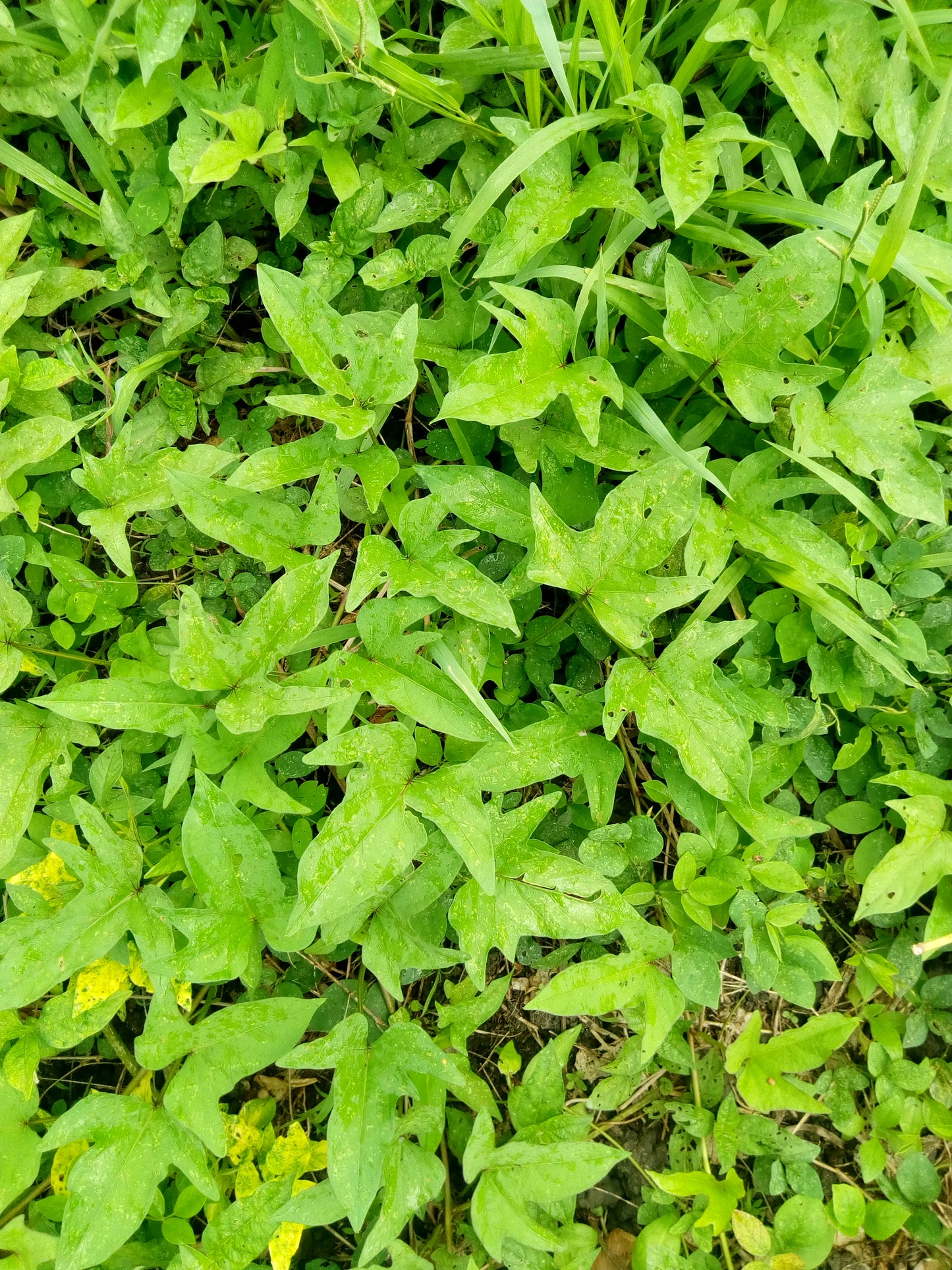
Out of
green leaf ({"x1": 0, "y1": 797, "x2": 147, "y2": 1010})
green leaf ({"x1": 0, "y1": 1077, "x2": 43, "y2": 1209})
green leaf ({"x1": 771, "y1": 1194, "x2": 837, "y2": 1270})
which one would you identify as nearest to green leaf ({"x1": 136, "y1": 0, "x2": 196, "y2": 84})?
green leaf ({"x1": 0, "y1": 797, "x2": 147, "y2": 1010})

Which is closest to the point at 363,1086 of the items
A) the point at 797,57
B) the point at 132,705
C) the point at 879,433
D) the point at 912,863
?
the point at 132,705

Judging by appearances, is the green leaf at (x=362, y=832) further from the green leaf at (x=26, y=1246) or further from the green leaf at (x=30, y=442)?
the green leaf at (x=26, y=1246)

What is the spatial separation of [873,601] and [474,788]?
37.1 inches

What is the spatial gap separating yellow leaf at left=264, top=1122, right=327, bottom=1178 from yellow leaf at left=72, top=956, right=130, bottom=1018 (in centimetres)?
50

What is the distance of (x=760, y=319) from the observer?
156 cm

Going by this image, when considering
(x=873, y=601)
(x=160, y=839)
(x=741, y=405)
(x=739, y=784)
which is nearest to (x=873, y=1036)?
(x=739, y=784)

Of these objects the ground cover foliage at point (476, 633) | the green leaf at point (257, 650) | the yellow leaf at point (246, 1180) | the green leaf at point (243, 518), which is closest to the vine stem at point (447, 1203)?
the ground cover foliage at point (476, 633)

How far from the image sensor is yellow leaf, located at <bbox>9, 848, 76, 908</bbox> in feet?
5.74

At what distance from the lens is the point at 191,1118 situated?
4.92 feet

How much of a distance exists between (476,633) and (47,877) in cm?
106

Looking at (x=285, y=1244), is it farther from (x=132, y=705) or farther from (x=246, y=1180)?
(x=132, y=705)

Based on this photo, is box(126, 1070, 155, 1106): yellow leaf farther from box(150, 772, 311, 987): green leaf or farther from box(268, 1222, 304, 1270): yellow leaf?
box(150, 772, 311, 987): green leaf

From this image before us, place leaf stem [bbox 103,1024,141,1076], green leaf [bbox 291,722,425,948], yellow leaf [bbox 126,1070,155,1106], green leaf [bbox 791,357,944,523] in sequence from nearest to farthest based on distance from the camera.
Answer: green leaf [bbox 291,722,425,948] < green leaf [bbox 791,357,944,523] < yellow leaf [bbox 126,1070,155,1106] < leaf stem [bbox 103,1024,141,1076]

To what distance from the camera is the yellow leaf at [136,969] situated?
1.75 m
